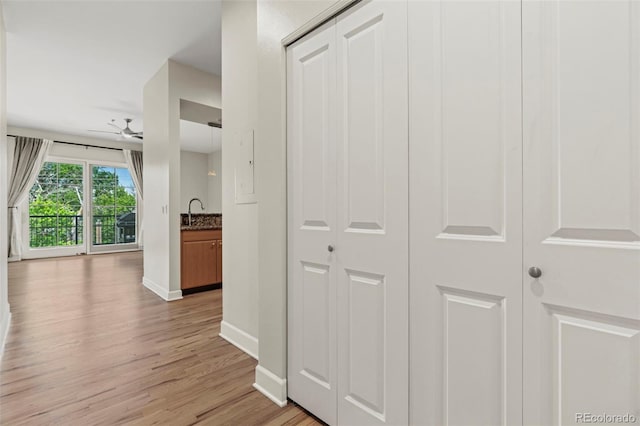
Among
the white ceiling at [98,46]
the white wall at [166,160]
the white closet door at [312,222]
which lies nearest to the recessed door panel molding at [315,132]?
the white closet door at [312,222]

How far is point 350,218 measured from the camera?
1.43 metres

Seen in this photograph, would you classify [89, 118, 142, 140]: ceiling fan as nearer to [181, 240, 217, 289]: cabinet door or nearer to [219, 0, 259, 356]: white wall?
[181, 240, 217, 289]: cabinet door

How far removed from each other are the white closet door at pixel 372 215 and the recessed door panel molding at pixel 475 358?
17 centimetres

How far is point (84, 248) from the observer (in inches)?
296

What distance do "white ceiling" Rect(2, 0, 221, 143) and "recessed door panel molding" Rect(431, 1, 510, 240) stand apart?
2.64 metres

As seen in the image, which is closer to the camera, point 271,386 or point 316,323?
point 316,323

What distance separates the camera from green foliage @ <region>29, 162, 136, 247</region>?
7.02 meters

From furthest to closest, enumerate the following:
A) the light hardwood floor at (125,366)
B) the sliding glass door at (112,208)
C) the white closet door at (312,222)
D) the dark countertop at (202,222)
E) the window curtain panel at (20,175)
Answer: the sliding glass door at (112,208)
the window curtain panel at (20,175)
the dark countertop at (202,222)
the light hardwood floor at (125,366)
the white closet door at (312,222)

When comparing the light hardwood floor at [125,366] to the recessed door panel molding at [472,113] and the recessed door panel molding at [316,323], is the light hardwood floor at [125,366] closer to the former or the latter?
the recessed door panel molding at [316,323]

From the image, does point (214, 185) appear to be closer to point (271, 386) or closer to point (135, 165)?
point (135, 165)

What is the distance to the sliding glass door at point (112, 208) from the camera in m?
7.69

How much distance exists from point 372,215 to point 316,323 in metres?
0.67

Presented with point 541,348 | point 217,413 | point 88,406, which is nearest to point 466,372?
point 541,348

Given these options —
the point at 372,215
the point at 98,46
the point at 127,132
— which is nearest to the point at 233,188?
the point at 372,215
